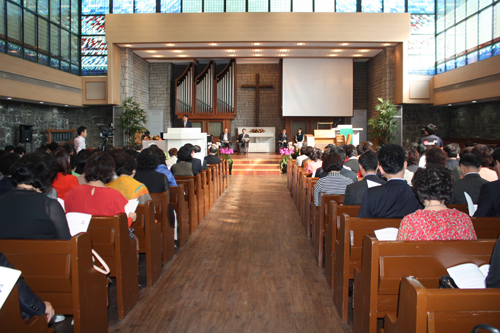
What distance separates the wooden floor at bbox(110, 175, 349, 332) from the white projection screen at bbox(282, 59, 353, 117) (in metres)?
9.78

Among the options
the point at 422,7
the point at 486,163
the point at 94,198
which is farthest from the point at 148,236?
the point at 422,7

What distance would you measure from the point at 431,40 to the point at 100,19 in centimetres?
1110

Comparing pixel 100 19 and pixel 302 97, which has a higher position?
pixel 100 19

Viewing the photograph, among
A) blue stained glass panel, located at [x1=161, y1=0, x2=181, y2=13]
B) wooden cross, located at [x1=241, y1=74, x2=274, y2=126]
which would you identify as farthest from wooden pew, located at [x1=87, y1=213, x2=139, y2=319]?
wooden cross, located at [x1=241, y1=74, x2=274, y2=126]

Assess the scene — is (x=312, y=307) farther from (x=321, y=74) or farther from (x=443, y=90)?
(x=321, y=74)

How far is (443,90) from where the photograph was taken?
1191cm

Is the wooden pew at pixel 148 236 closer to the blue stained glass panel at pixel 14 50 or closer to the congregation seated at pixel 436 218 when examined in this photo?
the congregation seated at pixel 436 218

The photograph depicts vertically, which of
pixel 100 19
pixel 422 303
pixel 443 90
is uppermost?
pixel 100 19

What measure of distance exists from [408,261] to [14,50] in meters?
11.0

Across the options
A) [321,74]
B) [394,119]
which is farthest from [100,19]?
[394,119]

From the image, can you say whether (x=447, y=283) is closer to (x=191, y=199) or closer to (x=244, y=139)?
(x=191, y=199)

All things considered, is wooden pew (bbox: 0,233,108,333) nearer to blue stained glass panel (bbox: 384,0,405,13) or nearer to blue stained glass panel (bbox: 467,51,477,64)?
blue stained glass panel (bbox: 467,51,477,64)

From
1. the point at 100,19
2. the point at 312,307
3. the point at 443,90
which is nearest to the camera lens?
the point at 312,307

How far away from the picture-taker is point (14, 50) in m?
9.81
